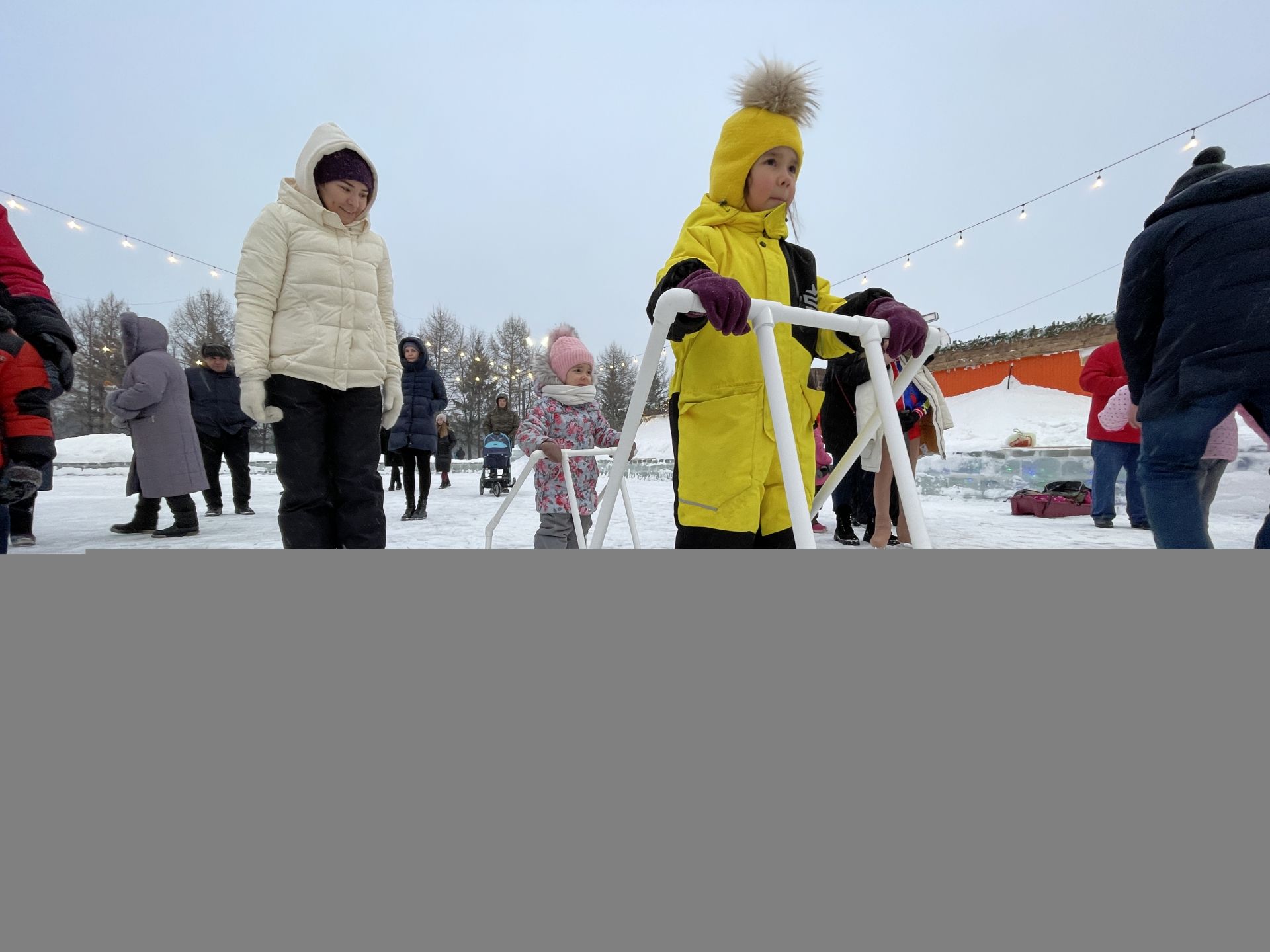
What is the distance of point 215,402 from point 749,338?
4.70 m

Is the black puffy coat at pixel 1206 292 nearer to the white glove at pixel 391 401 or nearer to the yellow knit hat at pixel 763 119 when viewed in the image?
the yellow knit hat at pixel 763 119

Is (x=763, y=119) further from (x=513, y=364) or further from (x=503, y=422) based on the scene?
(x=513, y=364)

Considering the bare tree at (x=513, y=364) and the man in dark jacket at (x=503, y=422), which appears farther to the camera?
the bare tree at (x=513, y=364)

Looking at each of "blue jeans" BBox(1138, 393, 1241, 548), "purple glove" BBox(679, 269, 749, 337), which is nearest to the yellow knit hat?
"purple glove" BBox(679, 269, 749, 337)

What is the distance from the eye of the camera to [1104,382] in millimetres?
3639

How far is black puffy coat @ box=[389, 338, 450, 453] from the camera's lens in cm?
454

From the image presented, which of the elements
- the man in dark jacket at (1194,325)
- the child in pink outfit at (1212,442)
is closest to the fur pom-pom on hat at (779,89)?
the man in dark jacket at (1194,325)

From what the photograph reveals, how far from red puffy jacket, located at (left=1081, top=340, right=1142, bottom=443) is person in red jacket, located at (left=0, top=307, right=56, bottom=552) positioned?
5.22 meters

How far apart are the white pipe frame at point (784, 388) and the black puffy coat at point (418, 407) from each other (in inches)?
153

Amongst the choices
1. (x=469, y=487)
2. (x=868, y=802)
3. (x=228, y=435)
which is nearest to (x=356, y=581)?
(x=868, y=802)

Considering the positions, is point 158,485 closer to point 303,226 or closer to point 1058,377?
point 303,226

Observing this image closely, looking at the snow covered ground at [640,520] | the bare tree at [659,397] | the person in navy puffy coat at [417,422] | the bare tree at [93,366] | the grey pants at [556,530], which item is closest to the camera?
the grey pants at [556,530]

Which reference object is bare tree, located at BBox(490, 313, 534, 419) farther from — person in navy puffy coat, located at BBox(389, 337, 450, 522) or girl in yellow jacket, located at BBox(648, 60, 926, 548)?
girl in yellow jacket, located at BBox(648, 60, 926, 548)

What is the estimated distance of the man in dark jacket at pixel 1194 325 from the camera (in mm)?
1315
